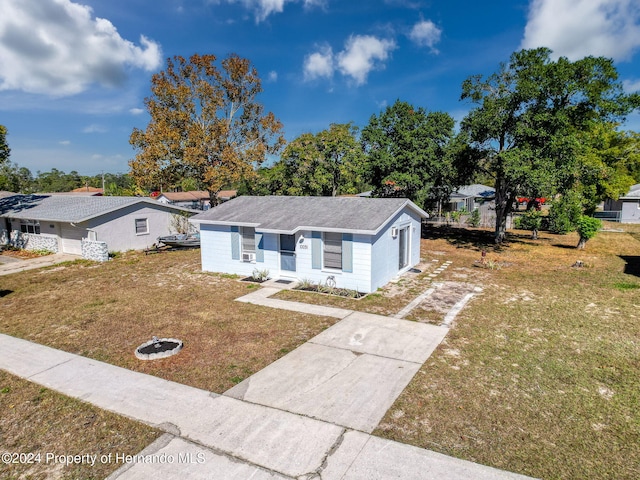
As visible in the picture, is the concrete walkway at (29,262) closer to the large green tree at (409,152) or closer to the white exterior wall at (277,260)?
the white exterior wall at (277,260)

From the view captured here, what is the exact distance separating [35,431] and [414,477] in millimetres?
6032

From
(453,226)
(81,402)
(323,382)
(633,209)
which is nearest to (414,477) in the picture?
(323,382)

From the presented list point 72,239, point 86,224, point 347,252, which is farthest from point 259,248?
point 72,239

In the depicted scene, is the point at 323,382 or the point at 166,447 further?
the point at 323,382

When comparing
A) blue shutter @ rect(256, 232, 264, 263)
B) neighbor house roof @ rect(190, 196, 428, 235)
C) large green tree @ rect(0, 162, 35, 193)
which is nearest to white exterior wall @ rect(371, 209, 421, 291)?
neighbor house roof @ rect(190, 196, 428, 235)

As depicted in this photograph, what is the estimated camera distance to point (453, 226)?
34.0 m

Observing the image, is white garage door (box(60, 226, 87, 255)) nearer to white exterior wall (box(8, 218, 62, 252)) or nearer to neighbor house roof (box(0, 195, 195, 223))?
white exterior wall (box(8, 218, 62, 252))

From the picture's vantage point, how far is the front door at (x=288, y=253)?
602 inches

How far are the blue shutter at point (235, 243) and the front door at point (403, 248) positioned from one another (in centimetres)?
690

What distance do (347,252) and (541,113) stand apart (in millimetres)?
14369

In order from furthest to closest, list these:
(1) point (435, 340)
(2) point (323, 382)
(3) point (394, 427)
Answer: (1) point (435, 340) < (2) point (323, 382) < (3) point (394, 427)

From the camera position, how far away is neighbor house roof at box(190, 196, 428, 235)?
1394 centimetres

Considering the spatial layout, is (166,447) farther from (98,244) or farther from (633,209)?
(633,209)

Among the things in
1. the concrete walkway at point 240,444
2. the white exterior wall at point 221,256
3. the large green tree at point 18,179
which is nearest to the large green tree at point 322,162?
the white exterior wall at point 221,256
